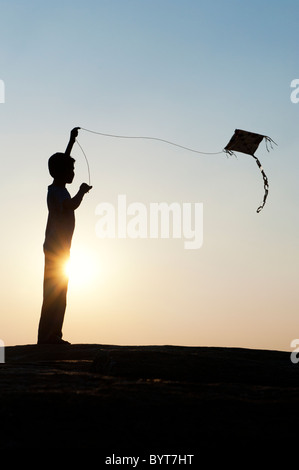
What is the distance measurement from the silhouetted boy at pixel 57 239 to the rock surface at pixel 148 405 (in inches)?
155

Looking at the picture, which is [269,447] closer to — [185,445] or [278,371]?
[185,445]

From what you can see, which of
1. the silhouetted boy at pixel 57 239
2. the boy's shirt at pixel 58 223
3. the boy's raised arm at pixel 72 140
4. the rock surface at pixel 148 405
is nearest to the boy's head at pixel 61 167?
the silhouetted boy at pixel 57 239

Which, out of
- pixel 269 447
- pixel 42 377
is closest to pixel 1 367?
pixel 42 377

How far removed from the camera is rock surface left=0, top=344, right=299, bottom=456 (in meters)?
6.86

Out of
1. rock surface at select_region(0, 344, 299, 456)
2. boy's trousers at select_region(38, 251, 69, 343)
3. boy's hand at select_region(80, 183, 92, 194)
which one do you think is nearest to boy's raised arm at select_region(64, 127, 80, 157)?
boy's hand at select_region(80, 183, 92, 194)

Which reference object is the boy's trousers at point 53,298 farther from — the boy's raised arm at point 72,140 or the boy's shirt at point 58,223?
the boy's raised arm at point 72,140

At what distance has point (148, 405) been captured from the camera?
8016mm

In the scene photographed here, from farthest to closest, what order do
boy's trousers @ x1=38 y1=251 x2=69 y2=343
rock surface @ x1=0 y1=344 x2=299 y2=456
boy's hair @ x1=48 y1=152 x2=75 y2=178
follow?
boy's hair @ x1=48 y1=152 x2=75 y2=178 → boy's trousers @ x1=38 y1=251 x2=69 y2=343 → rock surface @ x1=0 y1=344 x2=299 y2=456

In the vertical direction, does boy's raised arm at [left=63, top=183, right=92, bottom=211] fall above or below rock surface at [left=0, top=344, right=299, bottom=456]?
above

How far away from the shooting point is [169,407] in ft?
26.1

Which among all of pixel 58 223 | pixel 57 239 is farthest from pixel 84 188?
pixel 57 239

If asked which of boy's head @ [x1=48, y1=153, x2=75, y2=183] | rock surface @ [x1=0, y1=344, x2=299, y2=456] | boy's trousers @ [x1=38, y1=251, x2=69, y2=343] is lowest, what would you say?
rock surface @ [x1=0, y1=344, x2=299, y2=456]

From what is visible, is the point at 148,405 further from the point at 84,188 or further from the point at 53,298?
the point at 84,188

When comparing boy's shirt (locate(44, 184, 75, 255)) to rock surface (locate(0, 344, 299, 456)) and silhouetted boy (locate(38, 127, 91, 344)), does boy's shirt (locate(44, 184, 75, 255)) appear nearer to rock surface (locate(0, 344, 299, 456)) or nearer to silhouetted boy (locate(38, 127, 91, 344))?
silhouetted boy (locate(38, 127, 91, 344))
